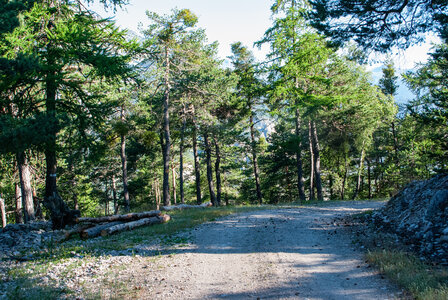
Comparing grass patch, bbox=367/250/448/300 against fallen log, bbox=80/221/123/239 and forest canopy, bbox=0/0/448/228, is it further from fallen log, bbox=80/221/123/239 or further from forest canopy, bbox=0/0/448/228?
fallen log, bbox=80/221/123/239

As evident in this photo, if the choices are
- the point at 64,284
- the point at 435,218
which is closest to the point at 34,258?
the point at 64,284

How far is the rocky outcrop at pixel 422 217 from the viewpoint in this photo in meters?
7.46

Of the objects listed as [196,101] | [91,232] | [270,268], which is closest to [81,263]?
[91,232]

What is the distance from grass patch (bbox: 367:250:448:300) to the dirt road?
1.01 ft

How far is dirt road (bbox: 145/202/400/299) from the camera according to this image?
5770 mm

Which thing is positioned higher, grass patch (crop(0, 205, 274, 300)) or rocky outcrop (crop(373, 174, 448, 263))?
rocky outcrop (crop(373, 174, 448, 263))

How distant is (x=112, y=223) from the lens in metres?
13.1

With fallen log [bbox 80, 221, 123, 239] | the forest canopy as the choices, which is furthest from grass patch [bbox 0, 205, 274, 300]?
the forest canopy

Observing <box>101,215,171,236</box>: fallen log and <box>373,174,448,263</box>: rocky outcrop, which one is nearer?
<box>373,174,448,263</box>: rocky outcrop

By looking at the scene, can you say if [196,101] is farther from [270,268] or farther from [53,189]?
[270,268]

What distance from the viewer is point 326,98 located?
1944 centimetres

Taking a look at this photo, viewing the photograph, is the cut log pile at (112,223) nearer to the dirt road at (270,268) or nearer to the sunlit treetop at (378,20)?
the dirt road at (270,268)

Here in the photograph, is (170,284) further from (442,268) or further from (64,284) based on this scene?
(442,268)

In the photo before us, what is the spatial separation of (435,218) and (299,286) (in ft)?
18.2
